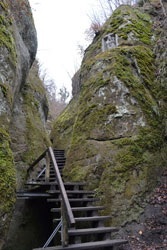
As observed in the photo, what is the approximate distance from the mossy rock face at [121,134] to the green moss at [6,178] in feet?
5.98

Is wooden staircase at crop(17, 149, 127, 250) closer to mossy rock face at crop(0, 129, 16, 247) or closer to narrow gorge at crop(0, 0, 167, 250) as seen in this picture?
narrow gorge at crop(0, 0, 167, 250)

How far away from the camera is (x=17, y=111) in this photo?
27.5 feet

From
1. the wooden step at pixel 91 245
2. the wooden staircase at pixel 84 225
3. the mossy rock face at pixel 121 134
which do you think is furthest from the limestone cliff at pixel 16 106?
the mossy rock face at pixel 121 134

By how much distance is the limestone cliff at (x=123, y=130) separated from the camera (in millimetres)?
4822

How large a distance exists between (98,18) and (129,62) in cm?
1066

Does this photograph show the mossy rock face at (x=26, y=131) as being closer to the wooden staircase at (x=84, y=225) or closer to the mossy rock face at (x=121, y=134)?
the wooden staircase at (x=84, y=225)

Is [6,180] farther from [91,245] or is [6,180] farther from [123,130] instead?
[123,130]

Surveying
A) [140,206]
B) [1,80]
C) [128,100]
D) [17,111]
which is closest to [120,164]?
[140,206]

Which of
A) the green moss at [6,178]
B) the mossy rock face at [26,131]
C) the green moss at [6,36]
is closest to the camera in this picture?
the green moss at [6,178]

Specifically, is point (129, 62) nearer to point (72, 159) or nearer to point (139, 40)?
point (139, 40)

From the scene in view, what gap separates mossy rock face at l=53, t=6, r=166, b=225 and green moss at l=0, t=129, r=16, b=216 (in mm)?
1824

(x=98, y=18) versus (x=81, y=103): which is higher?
(x=98, y=18)

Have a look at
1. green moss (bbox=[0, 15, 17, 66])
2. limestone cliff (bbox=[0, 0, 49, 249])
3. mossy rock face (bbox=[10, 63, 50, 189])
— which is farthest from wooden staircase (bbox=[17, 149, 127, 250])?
green moss (bbox=[0, 15, 17, 66])

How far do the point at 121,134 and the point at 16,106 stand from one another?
16.4 feet
